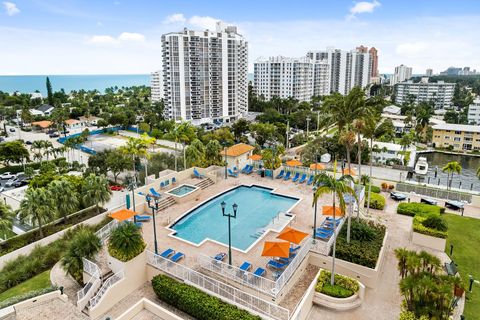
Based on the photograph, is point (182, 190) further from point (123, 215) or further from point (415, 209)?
point (415, 209)

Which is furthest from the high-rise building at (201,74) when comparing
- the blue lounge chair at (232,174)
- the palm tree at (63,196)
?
the palm tree at (63,196)

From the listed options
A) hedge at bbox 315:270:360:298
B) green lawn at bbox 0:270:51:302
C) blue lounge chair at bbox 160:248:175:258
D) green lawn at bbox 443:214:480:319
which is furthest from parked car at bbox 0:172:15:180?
green lawn at bbox 443:214:480:319

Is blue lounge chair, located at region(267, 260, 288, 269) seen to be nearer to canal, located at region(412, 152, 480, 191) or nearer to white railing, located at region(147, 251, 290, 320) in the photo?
white railing, located at region(147, 251, 290, 320)

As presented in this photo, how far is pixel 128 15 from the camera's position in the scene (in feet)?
119

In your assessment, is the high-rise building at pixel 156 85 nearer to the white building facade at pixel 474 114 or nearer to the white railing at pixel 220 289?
the white building facade at pixel 474 114

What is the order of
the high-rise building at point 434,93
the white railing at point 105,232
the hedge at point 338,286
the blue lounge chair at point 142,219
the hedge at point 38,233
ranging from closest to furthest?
the hedge at point 338,286 → the white railing at point 105,232 → the hedge at point 38,233 → the blue lounge chair at point 142,219 → the high-rise building at point 434,93

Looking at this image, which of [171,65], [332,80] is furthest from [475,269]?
[332,80]

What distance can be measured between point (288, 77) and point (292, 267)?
334 ft

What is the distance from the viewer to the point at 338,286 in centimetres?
1633

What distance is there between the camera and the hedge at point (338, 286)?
15.8 meters

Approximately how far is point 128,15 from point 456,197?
39330 mm

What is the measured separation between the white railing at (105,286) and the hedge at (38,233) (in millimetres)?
10818

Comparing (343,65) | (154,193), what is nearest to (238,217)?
(154,193)

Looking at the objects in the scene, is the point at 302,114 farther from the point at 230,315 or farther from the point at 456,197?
the point at 230,315
